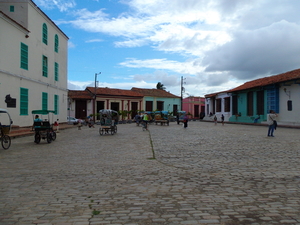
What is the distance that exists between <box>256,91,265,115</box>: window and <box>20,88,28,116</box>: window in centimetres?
2379

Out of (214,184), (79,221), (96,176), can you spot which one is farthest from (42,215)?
(214,184)

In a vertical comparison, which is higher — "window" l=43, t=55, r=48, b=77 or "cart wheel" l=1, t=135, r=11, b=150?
"window" l=43, t=55, r=48, b=77

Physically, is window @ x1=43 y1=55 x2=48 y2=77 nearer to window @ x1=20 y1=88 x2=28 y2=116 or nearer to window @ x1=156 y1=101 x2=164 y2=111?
window @ x1=20 y1=88 x2=28 y2=116

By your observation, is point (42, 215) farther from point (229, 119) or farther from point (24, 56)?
point (229, 119)

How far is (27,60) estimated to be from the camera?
19.0 m

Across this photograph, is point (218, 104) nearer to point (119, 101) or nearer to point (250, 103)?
point (250, 103)

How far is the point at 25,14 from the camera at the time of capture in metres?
18.9

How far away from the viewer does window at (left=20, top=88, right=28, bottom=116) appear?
18.4 metres

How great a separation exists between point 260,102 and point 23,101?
24.3 metres

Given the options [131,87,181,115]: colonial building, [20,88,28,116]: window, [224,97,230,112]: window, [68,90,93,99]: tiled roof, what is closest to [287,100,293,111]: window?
[224,97,230,112]: window

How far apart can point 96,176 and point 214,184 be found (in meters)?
2.48

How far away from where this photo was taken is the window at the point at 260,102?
1185 inches

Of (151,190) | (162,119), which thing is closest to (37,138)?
(151,190)

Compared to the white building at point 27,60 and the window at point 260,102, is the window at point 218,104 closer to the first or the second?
the window at point 260,102
